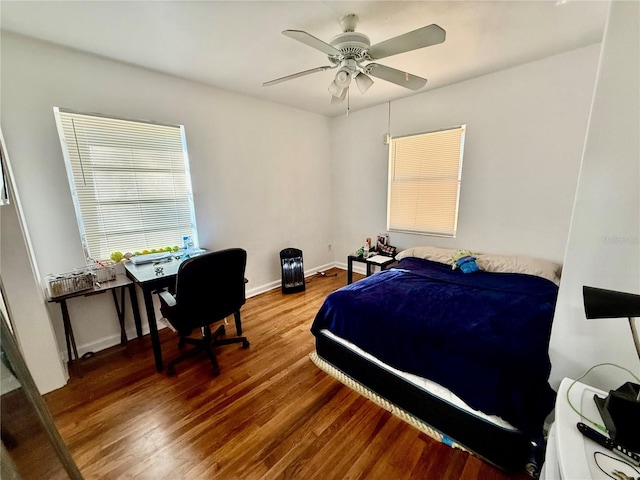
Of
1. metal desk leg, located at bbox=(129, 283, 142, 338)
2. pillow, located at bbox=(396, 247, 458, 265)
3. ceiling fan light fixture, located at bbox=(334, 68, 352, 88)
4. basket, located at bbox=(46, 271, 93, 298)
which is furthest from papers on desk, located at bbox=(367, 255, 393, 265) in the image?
basket, located at bbox=(46, 271, 93, 298)

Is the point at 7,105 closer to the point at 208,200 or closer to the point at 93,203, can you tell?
the point at 93,203

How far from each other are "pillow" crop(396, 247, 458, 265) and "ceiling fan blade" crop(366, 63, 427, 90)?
1896 millimetres

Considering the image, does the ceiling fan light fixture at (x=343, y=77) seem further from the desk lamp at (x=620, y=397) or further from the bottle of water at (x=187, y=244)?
the bottle of water at (x=187, y=244)

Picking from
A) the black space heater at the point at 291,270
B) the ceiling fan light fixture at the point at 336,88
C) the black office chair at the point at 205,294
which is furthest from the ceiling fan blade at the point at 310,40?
the black space heater at the point at 291,270

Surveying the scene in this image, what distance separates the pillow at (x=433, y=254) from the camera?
3000 mm

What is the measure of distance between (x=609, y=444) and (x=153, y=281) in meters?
2.53

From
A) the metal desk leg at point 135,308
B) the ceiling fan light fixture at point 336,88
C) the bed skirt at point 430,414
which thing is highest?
the ceiling fan light fixture at point 336,88

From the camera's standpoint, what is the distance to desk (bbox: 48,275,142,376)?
197 centimetres

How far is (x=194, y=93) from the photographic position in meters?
2.74

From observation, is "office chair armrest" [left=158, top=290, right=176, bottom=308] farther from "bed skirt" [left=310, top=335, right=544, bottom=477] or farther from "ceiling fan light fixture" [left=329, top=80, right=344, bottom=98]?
"ceiling fan light fixture" [left=329, top=80, right=344, bottom=98]

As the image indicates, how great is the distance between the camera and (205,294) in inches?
75.4

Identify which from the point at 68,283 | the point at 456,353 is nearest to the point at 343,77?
the point at 456,353

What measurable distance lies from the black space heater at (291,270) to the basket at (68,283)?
2.03 m

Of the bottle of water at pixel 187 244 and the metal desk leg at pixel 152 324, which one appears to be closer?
the metal desk leg at pixel 152 324
